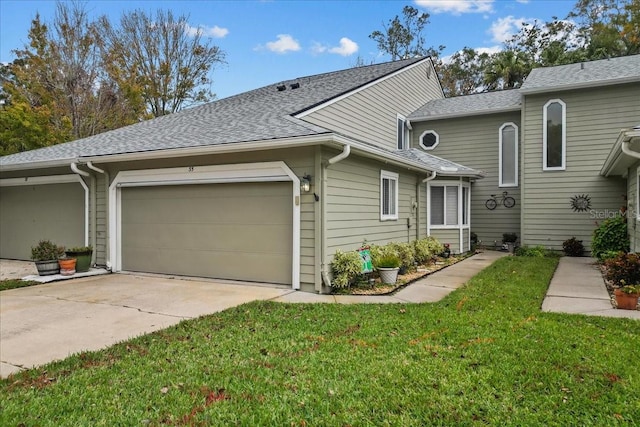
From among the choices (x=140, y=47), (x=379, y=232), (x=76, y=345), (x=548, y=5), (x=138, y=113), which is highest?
(x=548, y=5)

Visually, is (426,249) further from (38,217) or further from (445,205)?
(38,217)

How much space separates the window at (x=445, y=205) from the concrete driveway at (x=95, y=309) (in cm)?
681

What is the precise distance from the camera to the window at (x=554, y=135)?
12.0 meters

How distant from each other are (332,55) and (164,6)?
1039 cm

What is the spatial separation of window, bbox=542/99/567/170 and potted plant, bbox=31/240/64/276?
1276 cm

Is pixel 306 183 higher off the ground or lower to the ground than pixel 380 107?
lower

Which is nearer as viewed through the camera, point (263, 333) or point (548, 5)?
point (263, 333)

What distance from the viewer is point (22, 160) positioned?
10.7m

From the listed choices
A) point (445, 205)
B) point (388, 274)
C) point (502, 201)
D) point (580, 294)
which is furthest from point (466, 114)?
point (580, 294)

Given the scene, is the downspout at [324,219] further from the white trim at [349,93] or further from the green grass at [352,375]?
the white trim at [349,93]

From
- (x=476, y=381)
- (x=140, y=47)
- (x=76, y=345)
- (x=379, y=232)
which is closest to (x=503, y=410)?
(x=476, y=381)

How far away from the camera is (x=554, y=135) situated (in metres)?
12.1

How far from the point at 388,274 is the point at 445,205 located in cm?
553

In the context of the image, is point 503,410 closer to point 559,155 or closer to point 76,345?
point 76,345
